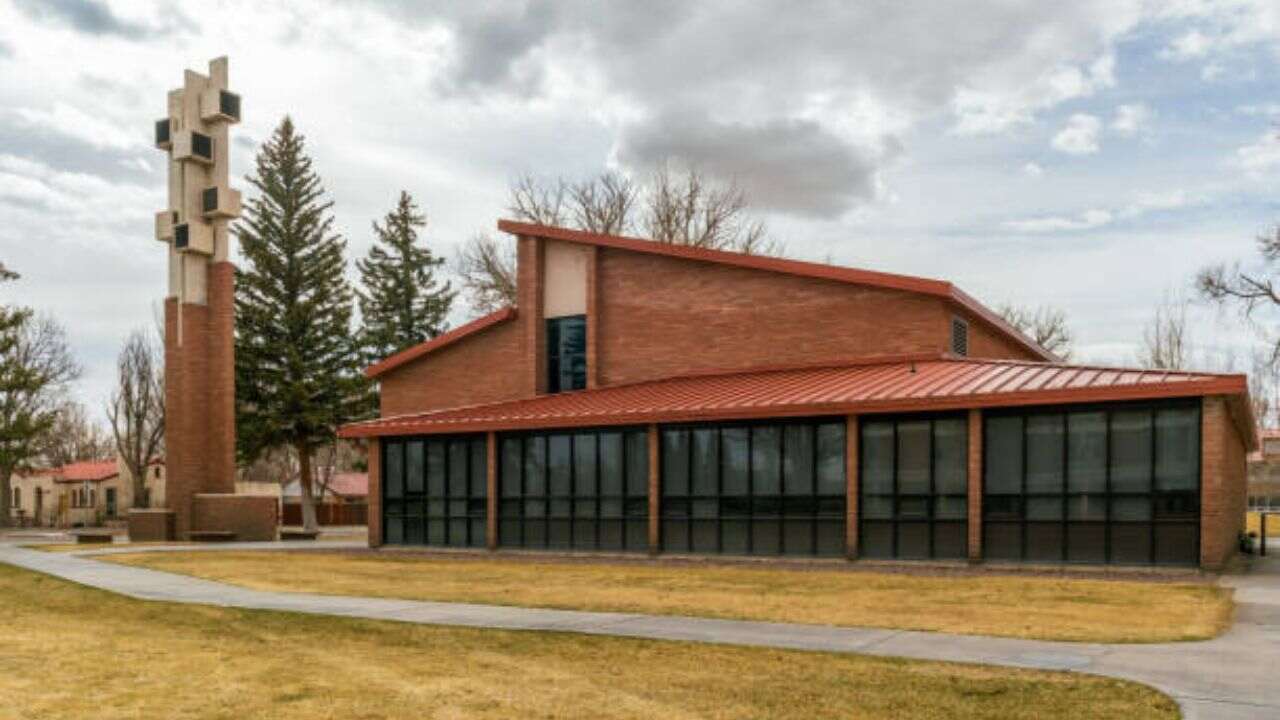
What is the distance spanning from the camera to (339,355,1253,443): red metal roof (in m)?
20.0

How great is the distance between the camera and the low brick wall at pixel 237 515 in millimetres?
35812

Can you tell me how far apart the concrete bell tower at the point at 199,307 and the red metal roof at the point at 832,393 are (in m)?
8.09

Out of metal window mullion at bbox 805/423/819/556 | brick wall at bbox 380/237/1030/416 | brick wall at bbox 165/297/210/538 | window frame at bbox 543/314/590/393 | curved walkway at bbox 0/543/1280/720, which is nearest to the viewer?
curved walkway at bbox 0/543/1280/720

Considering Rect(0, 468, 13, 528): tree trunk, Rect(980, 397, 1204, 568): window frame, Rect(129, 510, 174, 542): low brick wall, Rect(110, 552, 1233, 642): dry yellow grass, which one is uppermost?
Rect(980, 397, 1204, 568): window frame

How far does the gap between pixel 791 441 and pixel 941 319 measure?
17.4 feet

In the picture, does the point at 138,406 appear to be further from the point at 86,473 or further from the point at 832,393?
the point at 832,393

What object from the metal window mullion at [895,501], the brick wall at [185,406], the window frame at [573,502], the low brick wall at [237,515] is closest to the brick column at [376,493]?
the window frame at [573,502]

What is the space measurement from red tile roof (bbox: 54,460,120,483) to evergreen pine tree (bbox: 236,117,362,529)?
2994cm

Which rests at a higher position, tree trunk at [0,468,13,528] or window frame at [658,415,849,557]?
window frame at [658,415,849,557]

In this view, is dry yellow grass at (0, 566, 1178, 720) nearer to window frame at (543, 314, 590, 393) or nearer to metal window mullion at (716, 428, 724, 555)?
metal window mullion at (716, 428, 724, 555)

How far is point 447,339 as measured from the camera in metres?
33.8

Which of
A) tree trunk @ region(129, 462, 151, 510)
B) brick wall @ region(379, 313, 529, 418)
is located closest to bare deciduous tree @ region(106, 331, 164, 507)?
tree trunk @ region(129, 462, 151, 510)

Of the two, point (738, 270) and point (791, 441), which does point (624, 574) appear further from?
point (738, 270)

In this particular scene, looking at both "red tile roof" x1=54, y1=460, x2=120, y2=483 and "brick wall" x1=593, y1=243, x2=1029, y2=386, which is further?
"red tile roof" x1=54, y1=460, x2=120, y2=483
